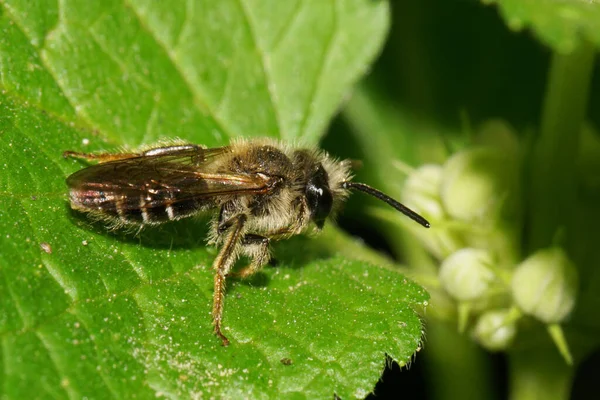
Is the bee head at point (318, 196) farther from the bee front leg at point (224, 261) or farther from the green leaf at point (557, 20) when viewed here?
the green leaf at point (557, 20)

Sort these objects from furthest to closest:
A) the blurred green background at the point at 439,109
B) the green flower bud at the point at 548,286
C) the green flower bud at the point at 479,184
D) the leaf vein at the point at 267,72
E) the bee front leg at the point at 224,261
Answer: the blurred green background at the point at 439,109 < the leaf vein at the point at 267,72 < the green flower bud at the point at 479,184 < the green flower bud at the point at 548,286 < the bee front leg at the point at 224,261

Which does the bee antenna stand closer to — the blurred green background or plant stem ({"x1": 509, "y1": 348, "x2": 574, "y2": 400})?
plant stem ({"x1": 509, "y1": 348, "x2": 574, "y2": 400})

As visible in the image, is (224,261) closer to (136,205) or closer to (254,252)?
(254,252)

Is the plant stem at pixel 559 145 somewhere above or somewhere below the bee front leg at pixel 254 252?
above

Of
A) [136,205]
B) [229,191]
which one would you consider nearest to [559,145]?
[229,191]

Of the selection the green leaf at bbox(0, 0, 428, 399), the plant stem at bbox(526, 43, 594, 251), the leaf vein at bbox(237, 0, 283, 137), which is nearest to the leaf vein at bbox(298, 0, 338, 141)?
the green leaf at bbox(0, 0, 428, 399)

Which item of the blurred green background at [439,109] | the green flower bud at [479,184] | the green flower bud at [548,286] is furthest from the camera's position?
the blurred green background at [439,109]

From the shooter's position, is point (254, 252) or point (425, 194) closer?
point (254, 252)

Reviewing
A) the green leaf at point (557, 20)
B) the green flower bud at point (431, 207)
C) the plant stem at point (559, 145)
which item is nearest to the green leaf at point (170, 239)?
the green flower bud at point (431, 207)
